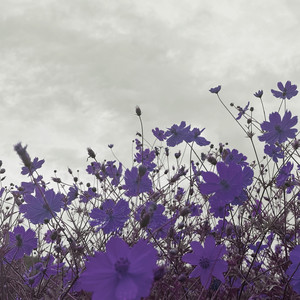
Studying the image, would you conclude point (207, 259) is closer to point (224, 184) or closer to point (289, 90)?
point (224, 184)

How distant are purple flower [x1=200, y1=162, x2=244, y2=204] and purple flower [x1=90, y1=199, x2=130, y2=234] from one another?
46 centimetres

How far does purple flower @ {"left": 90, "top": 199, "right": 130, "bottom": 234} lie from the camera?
1.68 metres

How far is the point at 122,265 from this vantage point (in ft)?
2.56

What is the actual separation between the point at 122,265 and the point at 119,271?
19 mm

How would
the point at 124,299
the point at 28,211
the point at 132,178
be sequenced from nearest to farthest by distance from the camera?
the point at 124,299 → the point at 28,211 → the point at 132,178

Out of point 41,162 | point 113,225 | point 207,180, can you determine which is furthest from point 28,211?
point 41,162

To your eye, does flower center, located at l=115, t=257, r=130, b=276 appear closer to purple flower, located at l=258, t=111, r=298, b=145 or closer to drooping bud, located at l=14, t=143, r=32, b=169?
drooping bud, located at l=14, t=143, r=32, b=169

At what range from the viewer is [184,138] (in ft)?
9.26

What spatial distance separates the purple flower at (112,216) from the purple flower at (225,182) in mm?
458

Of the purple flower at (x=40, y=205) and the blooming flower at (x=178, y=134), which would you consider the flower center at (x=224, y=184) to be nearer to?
the purple flower at (x=40, y=205)

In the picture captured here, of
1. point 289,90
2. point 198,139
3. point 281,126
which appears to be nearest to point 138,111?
point 198,139

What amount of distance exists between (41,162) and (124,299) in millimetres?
2712

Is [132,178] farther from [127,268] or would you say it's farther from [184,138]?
[127,268]

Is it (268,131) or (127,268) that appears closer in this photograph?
(127,268)
